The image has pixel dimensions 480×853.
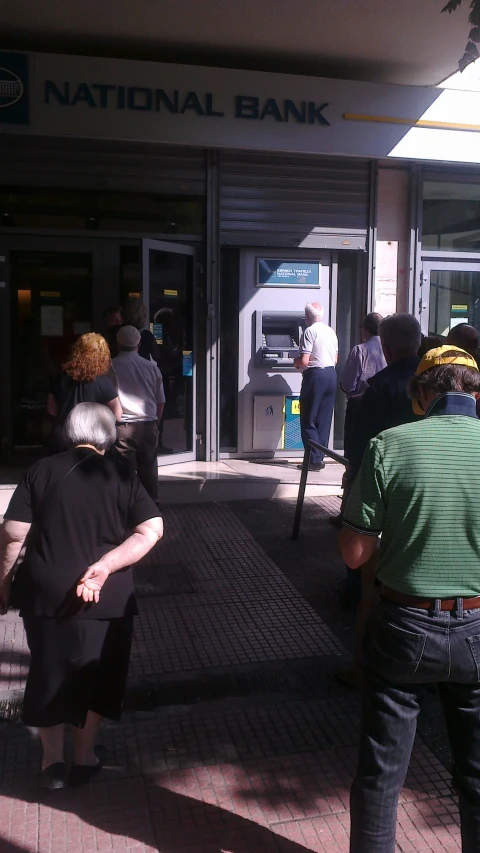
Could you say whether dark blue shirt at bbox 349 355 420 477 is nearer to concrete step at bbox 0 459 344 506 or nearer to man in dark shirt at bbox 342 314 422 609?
man in dark shirt at bbox 342 314 422 609

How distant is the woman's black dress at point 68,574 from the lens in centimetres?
305

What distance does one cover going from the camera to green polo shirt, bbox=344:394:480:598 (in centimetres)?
234

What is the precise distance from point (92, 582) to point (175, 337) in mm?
5942

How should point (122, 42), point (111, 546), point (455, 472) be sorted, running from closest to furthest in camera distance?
point (455, 472) → point (111, 546) → point (122, 42)

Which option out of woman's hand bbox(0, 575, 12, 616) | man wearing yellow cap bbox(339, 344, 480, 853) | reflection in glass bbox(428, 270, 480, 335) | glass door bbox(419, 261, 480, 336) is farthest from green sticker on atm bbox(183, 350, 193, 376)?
man wearing yellow cap bbox(339, 344, 480, 853)

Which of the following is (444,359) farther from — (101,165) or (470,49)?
(101,165)

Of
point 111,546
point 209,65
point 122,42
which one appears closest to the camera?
point 111,546

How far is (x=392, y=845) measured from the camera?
2.49m

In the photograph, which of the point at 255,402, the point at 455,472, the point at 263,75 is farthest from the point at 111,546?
the point at 263,75

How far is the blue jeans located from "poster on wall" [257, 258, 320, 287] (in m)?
6.86

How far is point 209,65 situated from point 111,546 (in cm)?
698

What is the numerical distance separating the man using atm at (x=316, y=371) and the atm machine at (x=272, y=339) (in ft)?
1.54

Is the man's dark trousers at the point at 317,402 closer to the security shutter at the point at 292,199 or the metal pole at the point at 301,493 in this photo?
the security shutter at the point at 292,199

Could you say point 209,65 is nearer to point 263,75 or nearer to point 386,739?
point 263,75
